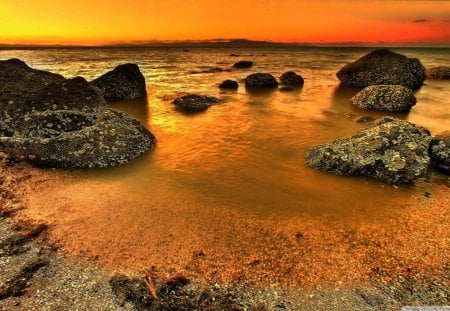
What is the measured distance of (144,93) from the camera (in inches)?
753

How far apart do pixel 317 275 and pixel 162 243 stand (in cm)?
246

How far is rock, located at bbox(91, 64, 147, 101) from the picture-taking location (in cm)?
1723

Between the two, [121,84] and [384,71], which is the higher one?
[384,71]

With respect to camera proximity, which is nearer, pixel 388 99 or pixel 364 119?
pixel 364 119

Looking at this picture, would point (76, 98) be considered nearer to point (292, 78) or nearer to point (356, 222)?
point (356, 222)

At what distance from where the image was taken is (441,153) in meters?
7.79

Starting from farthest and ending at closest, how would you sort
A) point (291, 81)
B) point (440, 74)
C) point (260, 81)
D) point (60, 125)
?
point (440, 74) < point (291, 81) < point (260, 81) < point (60, 125)

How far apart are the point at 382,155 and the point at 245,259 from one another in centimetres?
467

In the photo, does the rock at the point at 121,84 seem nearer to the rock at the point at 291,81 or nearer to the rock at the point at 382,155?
the rock at the point at 291,81

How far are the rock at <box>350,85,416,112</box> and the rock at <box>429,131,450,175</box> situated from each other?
6694 millimetres

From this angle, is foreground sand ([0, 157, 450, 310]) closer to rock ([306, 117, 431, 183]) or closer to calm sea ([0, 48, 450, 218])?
calm sea ([0, 48, 450, 218])

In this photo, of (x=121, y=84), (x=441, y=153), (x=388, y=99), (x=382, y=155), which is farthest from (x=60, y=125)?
(x=388, y=99)

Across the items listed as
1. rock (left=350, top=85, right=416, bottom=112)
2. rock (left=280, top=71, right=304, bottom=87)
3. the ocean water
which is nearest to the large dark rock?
the ocean water

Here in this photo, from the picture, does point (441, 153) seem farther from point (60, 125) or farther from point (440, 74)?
point (440, 74)
